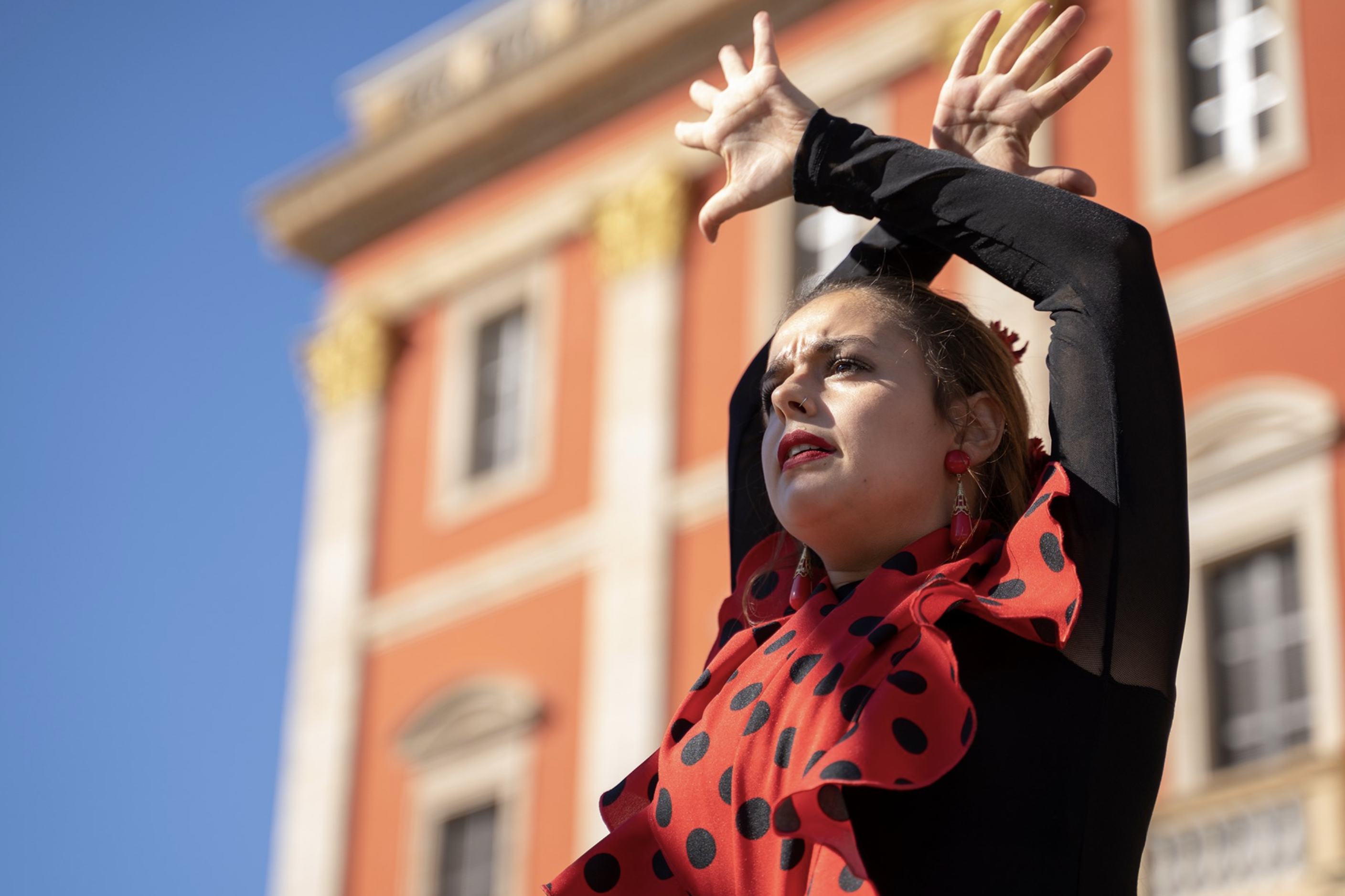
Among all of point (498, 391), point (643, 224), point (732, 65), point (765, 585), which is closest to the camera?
point (765, 585)

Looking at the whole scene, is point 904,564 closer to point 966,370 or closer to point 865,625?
point 865,625

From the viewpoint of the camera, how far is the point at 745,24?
15.8 meters

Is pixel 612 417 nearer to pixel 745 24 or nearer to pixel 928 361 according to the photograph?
pixel 745 24

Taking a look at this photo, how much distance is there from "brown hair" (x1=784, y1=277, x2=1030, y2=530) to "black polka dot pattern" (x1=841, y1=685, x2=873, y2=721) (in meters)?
0.40

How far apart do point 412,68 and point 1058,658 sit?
54.8 feet

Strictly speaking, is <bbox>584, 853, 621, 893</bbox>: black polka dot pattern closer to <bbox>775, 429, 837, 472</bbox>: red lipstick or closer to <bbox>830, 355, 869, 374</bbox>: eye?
<bbox>775, 429, 837, 472</bbox>: red lipstick

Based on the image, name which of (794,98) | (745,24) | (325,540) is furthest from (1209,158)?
(794,98)

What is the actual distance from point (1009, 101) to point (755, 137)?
354 millimetres

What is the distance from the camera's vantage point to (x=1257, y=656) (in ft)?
38.2

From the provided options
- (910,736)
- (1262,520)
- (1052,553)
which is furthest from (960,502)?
(1262,520)

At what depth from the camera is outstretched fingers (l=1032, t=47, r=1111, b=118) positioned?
9.57ft

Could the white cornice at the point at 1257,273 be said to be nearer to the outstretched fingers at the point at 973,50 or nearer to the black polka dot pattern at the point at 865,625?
the outstretched fingers at the point at 973,50

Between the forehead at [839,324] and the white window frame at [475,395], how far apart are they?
13031mm

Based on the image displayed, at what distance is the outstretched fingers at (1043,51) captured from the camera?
3.01 metres
